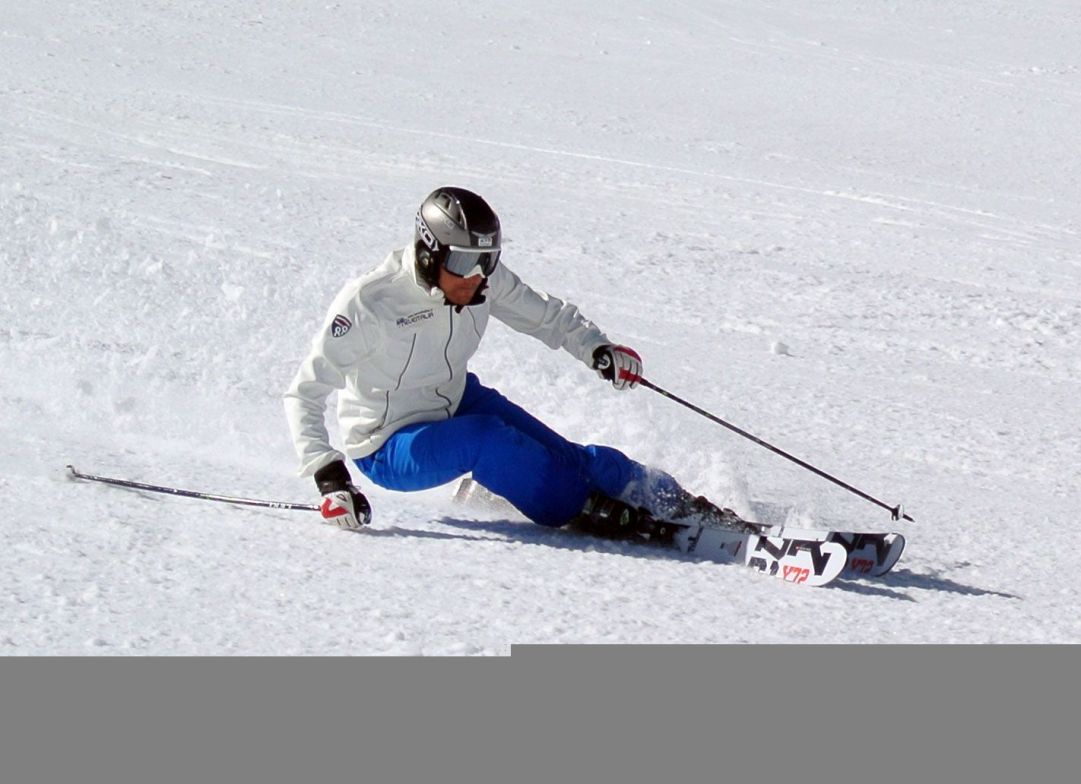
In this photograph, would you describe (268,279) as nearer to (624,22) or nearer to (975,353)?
(975,353)

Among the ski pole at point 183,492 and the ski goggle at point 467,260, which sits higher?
the ski goggle at point 467,260

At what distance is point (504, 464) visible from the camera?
4.70 meters

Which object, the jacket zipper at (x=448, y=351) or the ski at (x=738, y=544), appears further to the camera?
the jacket zipper at (x=448, y=351)

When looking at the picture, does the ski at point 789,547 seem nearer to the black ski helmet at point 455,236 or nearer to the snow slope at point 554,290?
the snow slope at point 554,290

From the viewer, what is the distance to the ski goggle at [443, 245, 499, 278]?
4.63 meters

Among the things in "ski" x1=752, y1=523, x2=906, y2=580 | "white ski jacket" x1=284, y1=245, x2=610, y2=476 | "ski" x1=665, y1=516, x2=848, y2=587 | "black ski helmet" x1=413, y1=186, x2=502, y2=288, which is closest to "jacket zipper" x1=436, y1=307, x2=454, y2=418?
"white ski jacket" x1=284, y1=245, x2=610, y2=476

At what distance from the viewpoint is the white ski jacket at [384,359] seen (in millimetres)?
4641

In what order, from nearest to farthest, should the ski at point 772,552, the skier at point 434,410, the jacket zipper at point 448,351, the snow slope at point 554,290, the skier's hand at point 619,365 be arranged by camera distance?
the snow slope at point 554,290
the ski at point 772,552
the skier at point 434,410
the jacket zipper at point 448,351
the skier's hand at point 619,365

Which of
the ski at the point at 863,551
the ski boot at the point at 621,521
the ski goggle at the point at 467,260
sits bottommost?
the ski boot at the point at 621,521

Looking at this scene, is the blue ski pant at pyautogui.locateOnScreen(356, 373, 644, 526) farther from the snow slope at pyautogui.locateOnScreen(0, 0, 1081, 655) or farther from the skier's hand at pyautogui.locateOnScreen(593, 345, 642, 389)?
the skier's hand at pyautogui.locateOnScreen(593, 345, 642, 389)

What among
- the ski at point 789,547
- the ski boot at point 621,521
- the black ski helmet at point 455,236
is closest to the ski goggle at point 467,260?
the black ski helmet at point 455,236

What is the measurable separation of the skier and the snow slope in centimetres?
17

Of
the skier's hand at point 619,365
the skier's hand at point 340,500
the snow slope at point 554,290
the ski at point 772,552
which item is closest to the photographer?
the snow slope at point 554,290

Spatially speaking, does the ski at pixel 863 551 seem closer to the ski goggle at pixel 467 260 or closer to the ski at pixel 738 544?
the ski at pixel 738 544
